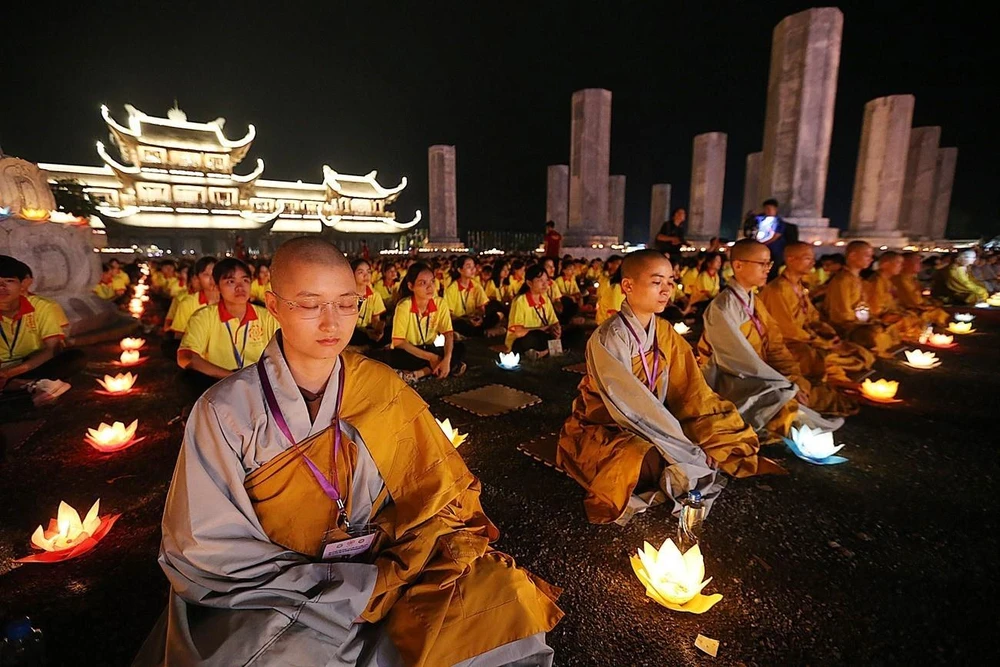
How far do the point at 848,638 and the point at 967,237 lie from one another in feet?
137

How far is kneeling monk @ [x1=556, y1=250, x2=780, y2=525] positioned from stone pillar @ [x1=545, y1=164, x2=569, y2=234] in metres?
25.8

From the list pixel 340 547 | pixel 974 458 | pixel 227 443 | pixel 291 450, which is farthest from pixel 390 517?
pixel 974 458

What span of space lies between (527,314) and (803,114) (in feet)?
34.9

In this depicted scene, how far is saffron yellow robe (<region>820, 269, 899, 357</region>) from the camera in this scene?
6.18 m

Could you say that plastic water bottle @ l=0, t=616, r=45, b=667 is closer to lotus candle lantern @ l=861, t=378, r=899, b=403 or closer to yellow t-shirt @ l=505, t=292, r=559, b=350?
yellow t-shirt @ l=505, t=292, r=559, b=350

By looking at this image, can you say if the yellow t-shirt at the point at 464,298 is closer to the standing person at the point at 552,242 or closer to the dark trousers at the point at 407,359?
the dark trousers at the point at 407,359

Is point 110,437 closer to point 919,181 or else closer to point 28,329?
point 28,329

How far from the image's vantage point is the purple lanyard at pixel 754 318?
397 cm

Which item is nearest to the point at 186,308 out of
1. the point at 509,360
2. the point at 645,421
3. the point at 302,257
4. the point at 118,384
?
the point at 118,384

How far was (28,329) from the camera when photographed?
4414 mm

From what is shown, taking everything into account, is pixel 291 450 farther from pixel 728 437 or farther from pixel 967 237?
pixel 967 237

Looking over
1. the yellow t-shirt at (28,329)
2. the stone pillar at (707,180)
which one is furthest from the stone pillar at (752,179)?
the yellow t-shirt at (28,329)

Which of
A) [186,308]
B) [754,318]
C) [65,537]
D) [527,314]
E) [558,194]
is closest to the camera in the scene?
[65,537]

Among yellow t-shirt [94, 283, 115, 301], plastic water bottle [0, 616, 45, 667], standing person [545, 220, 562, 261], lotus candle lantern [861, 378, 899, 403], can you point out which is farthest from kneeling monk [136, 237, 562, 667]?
standing person [545, 220, 562, 261]
